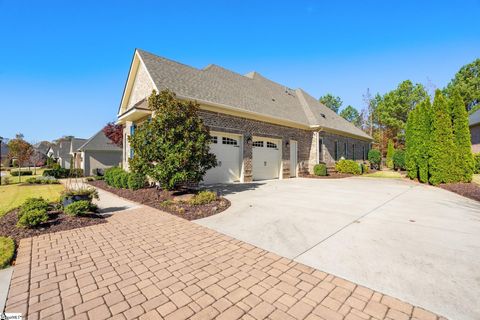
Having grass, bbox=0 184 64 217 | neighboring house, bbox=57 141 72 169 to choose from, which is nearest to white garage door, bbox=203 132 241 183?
grass, bbox=0 184 64 217

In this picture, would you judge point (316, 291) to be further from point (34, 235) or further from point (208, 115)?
point (208, 115)

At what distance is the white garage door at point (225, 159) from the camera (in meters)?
11.7

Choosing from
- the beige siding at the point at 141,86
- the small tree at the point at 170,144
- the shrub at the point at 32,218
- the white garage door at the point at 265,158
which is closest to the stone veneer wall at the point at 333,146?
the white garage door at the point at 265,158

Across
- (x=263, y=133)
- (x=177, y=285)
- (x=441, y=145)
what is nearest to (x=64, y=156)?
(x=263, y=133)

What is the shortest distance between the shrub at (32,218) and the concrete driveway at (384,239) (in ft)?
11.8

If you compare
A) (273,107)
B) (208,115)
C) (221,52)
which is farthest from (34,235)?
(221,52)

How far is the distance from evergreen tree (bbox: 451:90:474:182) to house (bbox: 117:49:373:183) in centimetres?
750

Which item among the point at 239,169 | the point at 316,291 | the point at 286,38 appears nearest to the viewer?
the point at 316,291

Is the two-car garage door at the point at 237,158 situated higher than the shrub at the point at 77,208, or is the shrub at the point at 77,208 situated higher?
the two-car garage door at the point at 237,158

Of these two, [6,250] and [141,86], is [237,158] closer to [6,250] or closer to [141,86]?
[141,86]

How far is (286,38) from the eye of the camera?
47.3 ft

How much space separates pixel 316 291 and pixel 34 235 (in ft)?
18.9

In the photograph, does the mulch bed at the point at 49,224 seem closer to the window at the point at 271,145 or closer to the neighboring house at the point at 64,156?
the window at the point at 271,145

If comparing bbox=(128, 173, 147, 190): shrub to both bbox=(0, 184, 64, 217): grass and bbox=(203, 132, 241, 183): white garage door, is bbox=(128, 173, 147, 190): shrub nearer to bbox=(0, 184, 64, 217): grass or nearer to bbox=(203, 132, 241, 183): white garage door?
bbox=(0, 184, 64, 217): grass
